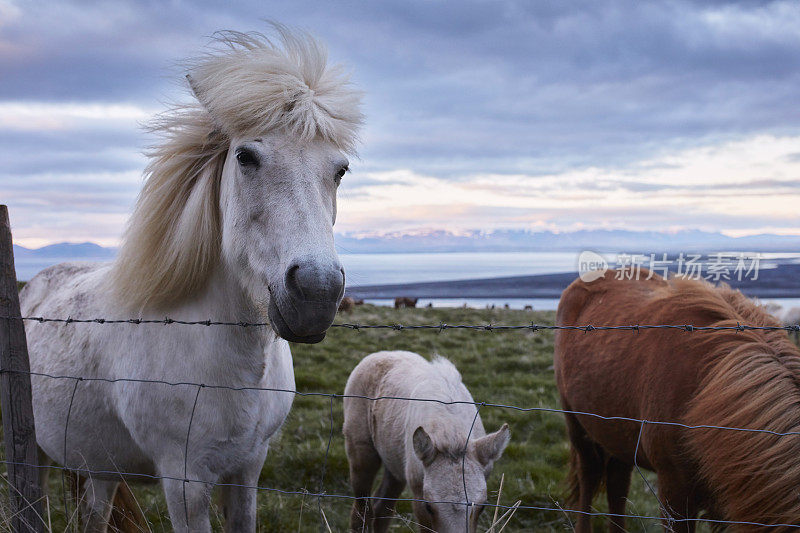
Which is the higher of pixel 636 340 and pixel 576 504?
pixel 636 340

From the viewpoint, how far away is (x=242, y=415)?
2369mm

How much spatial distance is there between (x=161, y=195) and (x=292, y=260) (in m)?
0.93

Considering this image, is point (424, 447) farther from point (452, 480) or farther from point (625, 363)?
point (625, 363)

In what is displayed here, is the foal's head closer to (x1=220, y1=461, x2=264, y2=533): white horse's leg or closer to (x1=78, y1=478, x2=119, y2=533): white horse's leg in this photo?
(x1=220, y1=461, x2=264, y2=533): white horse's leg

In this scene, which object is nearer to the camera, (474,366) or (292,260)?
(292,260)

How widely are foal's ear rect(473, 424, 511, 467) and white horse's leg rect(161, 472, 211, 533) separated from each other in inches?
59.8

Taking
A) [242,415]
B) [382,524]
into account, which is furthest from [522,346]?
[242,415]

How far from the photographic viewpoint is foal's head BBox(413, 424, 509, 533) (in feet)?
9.65

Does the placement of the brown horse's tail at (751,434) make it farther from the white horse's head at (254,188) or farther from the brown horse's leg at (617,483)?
the white horse's head at (254,188)

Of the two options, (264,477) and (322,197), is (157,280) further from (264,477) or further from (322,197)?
(264,477)

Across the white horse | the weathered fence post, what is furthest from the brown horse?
the weathered fence post

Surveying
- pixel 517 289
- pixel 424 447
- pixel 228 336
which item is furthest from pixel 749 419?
pixel 517 289

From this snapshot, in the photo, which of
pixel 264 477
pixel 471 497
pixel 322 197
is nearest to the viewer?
pixel 322 197

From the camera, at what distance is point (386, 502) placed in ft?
13.5
